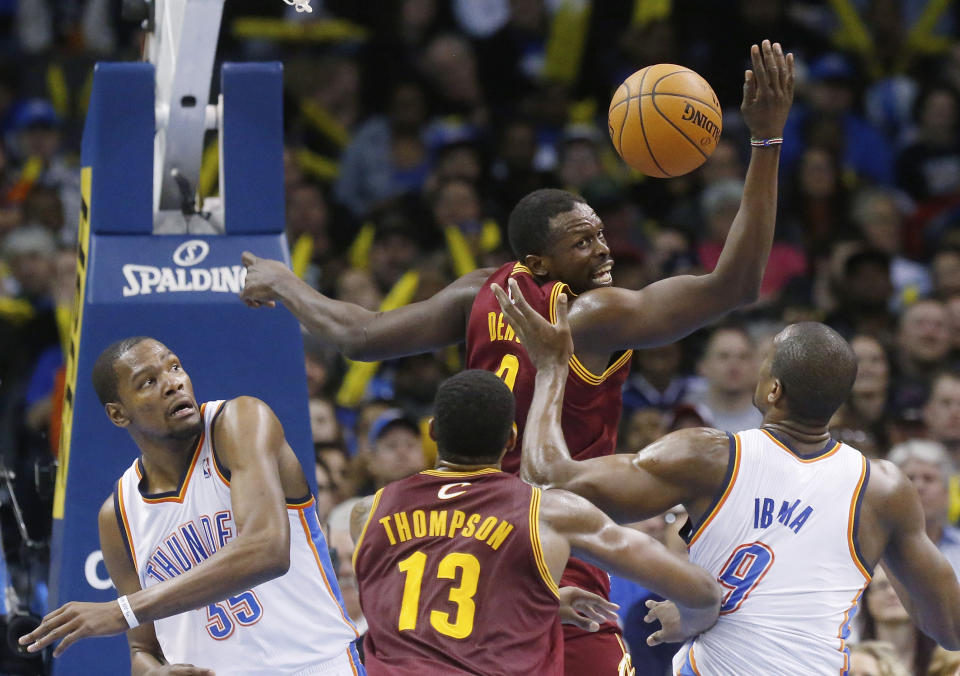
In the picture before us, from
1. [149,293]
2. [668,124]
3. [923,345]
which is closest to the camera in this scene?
[668,124]

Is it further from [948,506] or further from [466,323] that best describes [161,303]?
[948,506]

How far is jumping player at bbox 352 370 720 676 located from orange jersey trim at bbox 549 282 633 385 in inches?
28.1

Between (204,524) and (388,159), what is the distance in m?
7.46

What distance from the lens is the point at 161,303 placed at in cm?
650

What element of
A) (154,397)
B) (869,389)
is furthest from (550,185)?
(154,397)

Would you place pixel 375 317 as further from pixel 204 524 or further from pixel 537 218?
pixel 204 524

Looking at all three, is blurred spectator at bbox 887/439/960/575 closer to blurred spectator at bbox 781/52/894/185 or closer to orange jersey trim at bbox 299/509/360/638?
orange jersey trim at bbox 299/509/360/638

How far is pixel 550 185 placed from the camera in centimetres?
1154

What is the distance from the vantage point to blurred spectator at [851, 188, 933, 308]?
1107cm

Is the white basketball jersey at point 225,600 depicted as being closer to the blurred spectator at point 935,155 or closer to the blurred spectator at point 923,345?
the blurred spectator at point 923,345

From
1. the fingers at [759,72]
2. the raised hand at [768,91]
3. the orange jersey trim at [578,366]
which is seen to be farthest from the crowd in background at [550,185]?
the fingers at [759,72]

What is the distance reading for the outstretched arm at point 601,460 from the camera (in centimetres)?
470

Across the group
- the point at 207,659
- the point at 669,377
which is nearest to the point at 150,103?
the point at 207,659

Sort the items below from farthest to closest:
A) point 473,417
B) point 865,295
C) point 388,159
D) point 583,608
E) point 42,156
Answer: point 388,159, point 42,156, point 865,295, point 583,608, point 473,417
